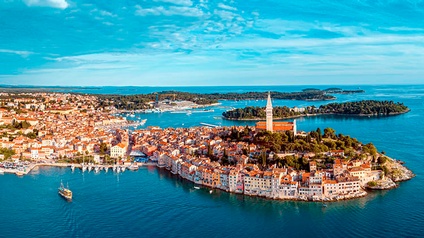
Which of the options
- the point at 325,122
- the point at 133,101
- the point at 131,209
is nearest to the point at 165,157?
the point at 131,209

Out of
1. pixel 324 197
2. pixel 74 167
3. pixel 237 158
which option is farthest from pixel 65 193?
pixel 324 197

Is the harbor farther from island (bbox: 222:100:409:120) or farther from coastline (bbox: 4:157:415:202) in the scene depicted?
island (bbox: 222:100:409:120)

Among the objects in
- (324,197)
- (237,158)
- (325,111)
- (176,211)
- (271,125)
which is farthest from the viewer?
(325,111)

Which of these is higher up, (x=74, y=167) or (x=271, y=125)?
(x=271, y=125)

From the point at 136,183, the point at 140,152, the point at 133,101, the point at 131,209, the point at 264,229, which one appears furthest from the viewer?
the point at 133,101

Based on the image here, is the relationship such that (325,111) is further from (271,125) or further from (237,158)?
(237,158)

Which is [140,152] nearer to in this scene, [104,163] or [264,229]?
[104,163]

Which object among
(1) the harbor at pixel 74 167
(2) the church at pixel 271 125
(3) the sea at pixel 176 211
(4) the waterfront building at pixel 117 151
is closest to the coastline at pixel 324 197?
(1) the harbor at pixel 74 167

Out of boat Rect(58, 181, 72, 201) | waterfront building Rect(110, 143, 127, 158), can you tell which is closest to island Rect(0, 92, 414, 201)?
waterfront building Rect(110, 143, 127, 158)
